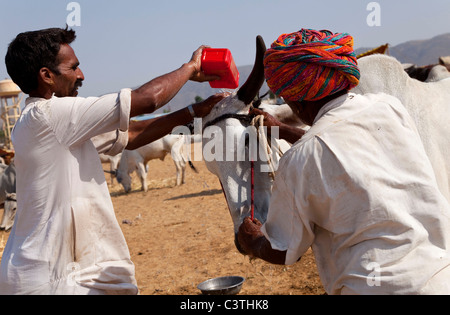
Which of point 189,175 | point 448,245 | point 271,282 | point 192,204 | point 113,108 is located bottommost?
point 189,175

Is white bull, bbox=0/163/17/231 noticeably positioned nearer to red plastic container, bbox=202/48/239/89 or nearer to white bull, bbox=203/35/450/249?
white bull, bbox=203/35/450/249

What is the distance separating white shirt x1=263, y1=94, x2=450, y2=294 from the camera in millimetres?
1866

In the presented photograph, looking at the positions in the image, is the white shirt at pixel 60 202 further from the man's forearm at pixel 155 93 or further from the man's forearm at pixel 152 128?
the man's forearm at pixel 152 128

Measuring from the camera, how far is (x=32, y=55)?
2.32 meters

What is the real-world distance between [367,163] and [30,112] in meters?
1.59

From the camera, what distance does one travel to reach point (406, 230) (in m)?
1.89

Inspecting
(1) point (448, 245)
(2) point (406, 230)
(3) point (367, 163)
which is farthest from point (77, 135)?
(1) point (448, 245)

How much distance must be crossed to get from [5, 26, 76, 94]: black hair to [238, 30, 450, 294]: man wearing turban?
1121 millimetres

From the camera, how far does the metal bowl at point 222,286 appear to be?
5133mm

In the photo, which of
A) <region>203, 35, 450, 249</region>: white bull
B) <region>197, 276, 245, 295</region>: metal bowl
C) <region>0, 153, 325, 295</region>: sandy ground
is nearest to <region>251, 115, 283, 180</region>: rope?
<region>203, 35, 450, 249</region>: white bull

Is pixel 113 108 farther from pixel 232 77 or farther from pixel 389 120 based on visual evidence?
pixel 389 120

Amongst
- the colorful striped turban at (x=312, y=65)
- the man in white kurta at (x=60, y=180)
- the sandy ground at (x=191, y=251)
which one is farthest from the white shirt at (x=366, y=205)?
the sandy ground at (x=191, y=251)

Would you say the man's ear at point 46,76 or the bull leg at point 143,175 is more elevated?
the man's ear at point 46,76

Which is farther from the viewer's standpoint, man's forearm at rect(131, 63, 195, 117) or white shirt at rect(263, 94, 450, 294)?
man's forearm at rect(131, 63, 195, 117)
